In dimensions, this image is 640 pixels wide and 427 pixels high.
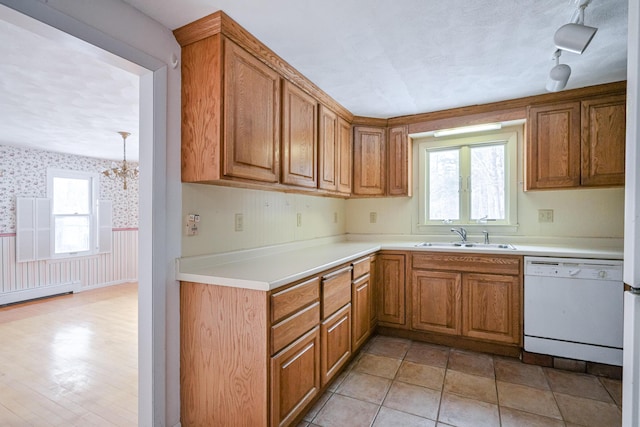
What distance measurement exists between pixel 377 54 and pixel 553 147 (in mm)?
1885

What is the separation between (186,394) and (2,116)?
3.50 m

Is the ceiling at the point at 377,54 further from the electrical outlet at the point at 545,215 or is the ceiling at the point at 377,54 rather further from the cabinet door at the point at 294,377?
the cabinet door at the point at 294,377

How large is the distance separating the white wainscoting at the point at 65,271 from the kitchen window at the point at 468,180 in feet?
17.8

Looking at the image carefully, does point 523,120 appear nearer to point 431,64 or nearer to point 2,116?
point 431,64

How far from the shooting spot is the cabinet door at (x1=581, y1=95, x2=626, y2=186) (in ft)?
8.20

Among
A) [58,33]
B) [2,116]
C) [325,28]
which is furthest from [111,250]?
[325,28]

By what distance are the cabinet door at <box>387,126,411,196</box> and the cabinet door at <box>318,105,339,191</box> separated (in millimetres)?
761

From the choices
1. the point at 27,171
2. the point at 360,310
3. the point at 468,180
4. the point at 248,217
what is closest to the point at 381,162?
the point at 468,180

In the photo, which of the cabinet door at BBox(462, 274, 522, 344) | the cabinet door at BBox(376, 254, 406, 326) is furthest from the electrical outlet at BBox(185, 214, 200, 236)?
the cabinet door at BBox(462, 274, 522, 344)

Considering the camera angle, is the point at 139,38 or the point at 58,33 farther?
the point at 139,38

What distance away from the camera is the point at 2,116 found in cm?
314

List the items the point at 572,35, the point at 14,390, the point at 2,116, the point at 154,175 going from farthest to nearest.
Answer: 1. the point at 2,116
2. the point at 14,390
3. the point at 154,175
4. the point at 572,35

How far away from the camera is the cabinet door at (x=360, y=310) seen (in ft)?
8.14

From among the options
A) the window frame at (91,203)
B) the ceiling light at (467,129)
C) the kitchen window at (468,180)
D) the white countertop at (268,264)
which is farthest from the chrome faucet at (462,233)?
the window frame at (91,203)
